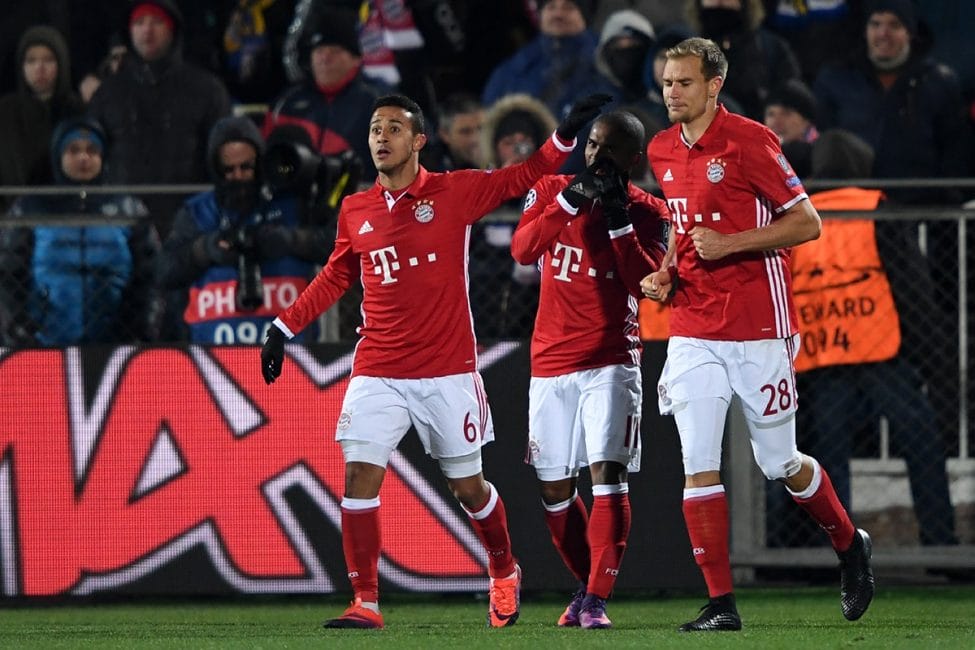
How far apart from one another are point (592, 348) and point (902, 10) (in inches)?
175

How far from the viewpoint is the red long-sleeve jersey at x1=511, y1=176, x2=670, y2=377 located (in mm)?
7844

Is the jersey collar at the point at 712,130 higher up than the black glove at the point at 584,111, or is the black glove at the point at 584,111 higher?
the black glove at the point at 584,111

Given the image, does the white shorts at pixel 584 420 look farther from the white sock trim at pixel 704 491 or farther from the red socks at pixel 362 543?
the red socks at pixel 362 543

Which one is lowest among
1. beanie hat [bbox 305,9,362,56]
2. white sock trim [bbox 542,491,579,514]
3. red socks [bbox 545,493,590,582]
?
red socks [bbox 545,493,590,582]

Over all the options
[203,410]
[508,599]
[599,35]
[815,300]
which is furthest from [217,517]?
[599,35]

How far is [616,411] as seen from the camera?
7.76 meters

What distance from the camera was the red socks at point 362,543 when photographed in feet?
25.2

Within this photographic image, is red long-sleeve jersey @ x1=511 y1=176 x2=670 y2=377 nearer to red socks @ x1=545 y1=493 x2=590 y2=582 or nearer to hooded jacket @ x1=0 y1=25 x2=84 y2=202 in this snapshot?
red socks @ x1=545 y1=493 x2=590 y2=582

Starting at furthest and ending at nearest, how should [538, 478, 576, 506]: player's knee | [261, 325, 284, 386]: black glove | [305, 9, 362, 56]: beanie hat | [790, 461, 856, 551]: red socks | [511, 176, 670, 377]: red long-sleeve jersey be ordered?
[305, 9, 362, 56]: beanie hat, [538, 478, 576, 506]: player's knee, [511, 176, 670, 377]: red long-sleeve jersey, [261, 325, 284, 386]: black glove, [790, 461, 856, 551]: red socks

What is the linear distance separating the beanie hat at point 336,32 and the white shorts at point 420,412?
13.3 feet

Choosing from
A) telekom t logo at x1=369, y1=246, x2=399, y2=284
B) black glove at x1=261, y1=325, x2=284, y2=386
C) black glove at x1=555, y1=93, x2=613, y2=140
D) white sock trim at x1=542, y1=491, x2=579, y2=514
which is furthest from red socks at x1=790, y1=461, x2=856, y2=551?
black glove at x1=261, y1=325, x2=284, y2=386

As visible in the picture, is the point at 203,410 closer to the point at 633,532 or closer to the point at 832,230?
the point at 633,532

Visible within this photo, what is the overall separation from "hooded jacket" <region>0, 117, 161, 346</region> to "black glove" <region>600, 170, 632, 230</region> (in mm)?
2824

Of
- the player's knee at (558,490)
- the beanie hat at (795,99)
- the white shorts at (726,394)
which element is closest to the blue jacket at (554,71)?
the beanie hat at (795,99)
